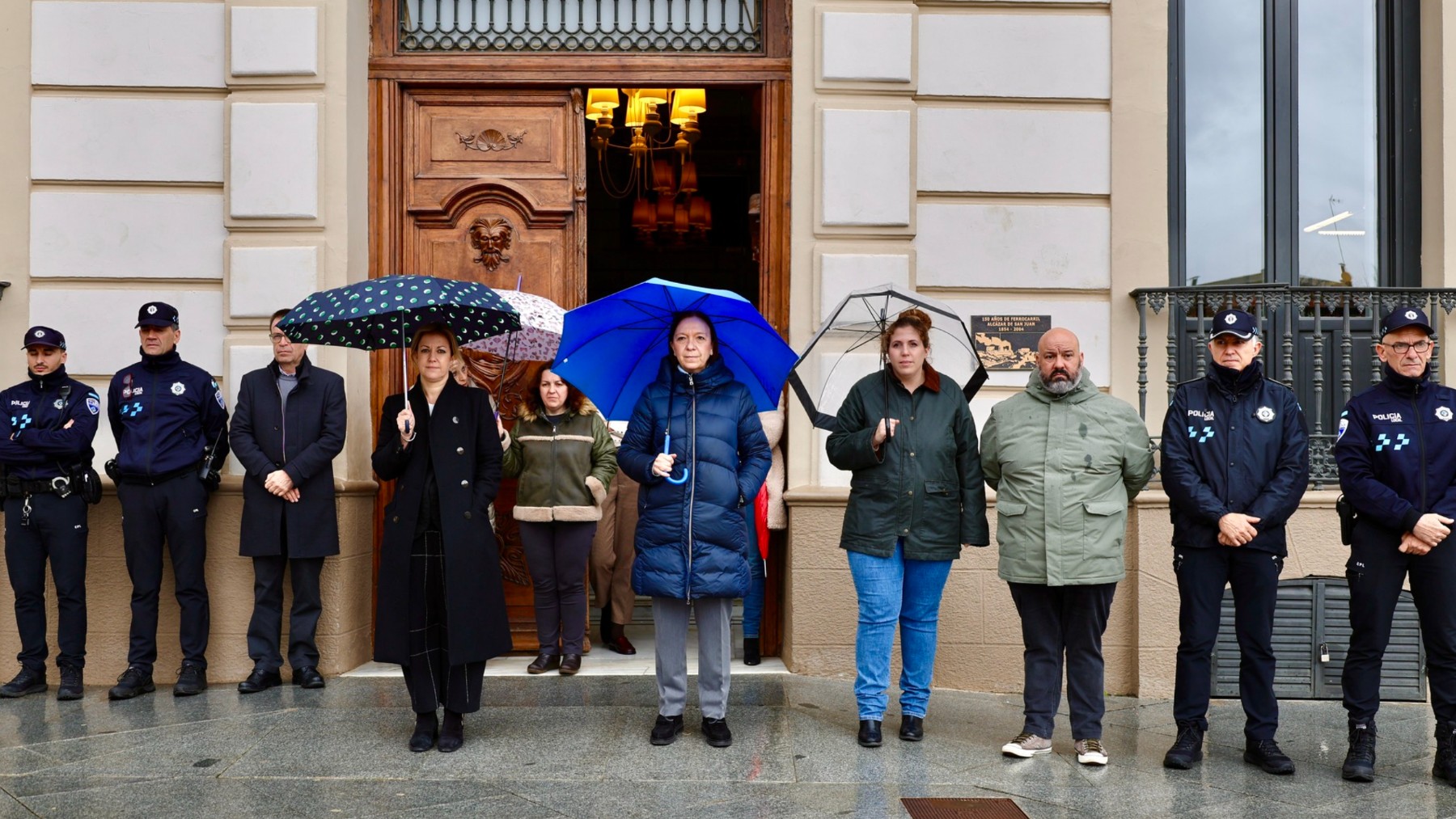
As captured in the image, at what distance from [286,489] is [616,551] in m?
2.34

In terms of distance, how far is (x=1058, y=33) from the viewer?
806 cm

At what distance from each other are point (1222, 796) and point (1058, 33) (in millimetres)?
4553

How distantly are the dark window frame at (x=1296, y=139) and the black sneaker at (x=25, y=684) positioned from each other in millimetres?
7104

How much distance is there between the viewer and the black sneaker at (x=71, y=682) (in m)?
7.42

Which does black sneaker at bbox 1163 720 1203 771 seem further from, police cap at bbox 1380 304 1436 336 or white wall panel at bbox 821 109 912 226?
white wall panel at bbox 821 109 912 226

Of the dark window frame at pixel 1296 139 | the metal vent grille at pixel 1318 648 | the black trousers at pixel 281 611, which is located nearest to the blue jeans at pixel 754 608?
the black trousers at pixel 281 611

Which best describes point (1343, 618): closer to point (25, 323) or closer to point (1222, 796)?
point (1222, 796)

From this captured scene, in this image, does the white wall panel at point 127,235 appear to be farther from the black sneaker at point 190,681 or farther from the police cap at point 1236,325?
the police cap at point 1236,325

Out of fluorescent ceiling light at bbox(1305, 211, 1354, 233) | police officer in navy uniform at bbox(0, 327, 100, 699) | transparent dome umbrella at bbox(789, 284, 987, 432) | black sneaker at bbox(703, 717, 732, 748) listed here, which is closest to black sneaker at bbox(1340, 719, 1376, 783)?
transparent dome umbrella at bbox(789, 284, 987, 432)

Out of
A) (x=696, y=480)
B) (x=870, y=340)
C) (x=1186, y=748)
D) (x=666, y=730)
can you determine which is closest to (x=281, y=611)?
(x=666, y=730)

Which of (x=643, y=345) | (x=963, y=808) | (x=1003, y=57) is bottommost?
(x=963, y=808)

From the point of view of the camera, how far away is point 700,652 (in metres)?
6.33

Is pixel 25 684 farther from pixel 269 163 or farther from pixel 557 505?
pixel 269 163

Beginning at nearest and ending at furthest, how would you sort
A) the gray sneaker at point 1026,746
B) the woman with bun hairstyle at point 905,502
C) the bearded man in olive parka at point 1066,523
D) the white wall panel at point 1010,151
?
the bearded man in olive parka at point 1066,523 < the gray sneaker at point 1026,746 < the woman with bun hairstyle at point 905,502 < the white wall panel at point 1010,151
